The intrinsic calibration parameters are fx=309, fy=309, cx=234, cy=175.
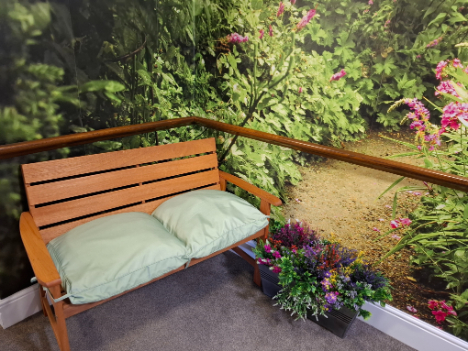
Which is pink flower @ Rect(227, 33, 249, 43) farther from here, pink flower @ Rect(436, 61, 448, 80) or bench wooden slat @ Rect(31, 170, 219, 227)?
pink flower @ Rect(436, 61, 448, 80)

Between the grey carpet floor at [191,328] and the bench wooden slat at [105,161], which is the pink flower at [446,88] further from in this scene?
the bench wooden slat at [105,161]

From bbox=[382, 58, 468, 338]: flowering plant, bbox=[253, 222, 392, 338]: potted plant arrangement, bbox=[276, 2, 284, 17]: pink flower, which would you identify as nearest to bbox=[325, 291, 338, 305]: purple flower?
bbox=[253, 222, 392, 338]: potted plant arrangement

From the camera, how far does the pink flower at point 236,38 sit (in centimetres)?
210

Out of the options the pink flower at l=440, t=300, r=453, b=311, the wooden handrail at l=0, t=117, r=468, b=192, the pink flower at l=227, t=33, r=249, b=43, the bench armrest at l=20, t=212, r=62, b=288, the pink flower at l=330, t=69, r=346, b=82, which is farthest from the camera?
the pink flower at l=227, t=33, r=249, b=43

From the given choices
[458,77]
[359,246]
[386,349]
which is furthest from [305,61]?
[386,349]

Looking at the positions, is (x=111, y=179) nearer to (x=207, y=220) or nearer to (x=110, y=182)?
(x=110, y=182)

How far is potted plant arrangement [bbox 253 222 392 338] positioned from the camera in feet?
5.44

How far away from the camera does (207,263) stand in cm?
238

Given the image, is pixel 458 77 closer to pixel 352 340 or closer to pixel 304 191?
pixel 304 191

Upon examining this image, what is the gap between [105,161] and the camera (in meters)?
1.89

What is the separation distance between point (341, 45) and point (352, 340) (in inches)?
64.9

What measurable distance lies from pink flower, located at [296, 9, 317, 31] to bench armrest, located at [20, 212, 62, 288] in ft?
5.84

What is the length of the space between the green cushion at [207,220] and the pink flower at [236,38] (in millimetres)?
1067

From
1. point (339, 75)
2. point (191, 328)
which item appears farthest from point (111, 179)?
point (339, 75)
